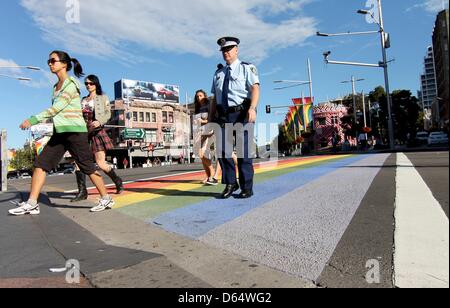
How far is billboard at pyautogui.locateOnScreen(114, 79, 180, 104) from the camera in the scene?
71562mm

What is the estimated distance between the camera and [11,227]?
139 inches

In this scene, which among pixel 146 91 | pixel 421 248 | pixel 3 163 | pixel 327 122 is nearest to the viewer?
pixel 421 248

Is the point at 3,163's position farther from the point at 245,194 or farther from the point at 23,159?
the point at 23,159

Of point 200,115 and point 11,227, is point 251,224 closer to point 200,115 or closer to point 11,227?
point 11,227

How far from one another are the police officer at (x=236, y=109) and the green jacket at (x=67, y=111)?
64.8 inches

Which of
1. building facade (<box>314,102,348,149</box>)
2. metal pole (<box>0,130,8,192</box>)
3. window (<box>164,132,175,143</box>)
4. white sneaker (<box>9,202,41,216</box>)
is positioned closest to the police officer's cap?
white sneaker (<box>9,202,41,216</box>)

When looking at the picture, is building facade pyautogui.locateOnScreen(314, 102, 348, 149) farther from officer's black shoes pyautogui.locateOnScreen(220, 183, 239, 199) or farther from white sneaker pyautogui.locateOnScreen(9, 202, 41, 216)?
white sneaker pyautogui.locateOnScreen(9, 202, 41, 216)

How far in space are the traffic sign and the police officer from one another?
59747 mm

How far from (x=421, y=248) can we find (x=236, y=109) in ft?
9.09

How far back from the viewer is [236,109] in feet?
14.5

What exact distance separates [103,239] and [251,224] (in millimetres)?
1184

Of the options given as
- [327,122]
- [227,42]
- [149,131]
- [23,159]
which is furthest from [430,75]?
[23,159]
